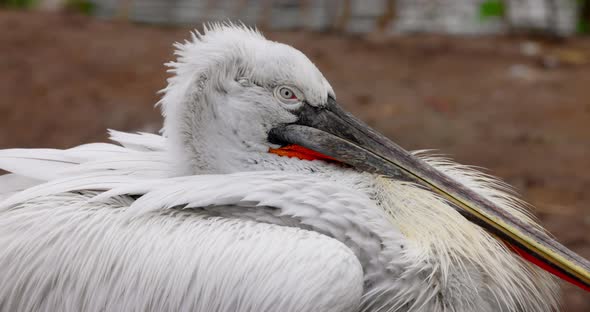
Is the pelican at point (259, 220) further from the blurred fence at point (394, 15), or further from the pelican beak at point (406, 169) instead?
the blurred fence at point (394, 15)

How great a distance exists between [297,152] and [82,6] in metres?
8.84

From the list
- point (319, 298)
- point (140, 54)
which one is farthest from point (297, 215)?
point (140, 54)

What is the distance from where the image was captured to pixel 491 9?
10273mm

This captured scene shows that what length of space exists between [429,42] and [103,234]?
7.83 m

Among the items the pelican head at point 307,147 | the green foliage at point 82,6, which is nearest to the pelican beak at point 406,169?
the pelican head at point 307,147

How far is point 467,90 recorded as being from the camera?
27.2ft

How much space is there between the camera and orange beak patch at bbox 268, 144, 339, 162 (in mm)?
2755

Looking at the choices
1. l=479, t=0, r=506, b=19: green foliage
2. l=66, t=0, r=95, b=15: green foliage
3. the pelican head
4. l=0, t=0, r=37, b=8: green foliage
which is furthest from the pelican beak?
l=0, t=0, r=37, b=8: green foliage

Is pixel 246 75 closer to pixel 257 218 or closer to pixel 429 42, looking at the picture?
pixel 257 218

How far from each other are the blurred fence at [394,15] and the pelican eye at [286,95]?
7.49 m

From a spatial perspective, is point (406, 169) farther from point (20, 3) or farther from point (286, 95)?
point (20, 3)

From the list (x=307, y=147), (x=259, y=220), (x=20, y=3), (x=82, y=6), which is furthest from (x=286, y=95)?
(x=20, y=3)

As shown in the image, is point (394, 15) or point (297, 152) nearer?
point (297, 152)

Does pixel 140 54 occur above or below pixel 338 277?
above
